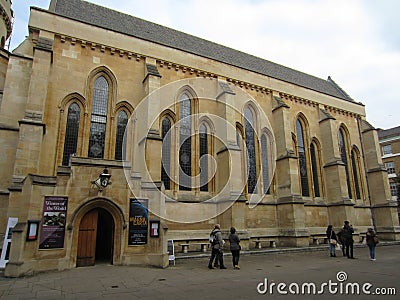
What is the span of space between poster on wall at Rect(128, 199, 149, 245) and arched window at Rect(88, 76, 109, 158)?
4.69m

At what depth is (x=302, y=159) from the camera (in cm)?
2244

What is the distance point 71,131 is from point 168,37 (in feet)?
40.2

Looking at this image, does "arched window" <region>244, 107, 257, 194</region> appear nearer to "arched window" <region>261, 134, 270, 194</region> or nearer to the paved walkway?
"arched window" <region>261, 134, 270, 194</region>

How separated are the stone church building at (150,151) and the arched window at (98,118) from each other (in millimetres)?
58

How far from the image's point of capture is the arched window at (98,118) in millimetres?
14984

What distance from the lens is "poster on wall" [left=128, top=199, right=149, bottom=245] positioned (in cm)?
1137

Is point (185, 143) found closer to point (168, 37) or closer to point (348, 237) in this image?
point (168, 37)

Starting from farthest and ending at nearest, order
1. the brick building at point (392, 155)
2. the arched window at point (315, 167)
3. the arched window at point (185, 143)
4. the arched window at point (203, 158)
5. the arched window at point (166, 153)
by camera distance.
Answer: the brick building at point (392, 155) < the arched window at point (315, 167) < the arched window at point (203, 158) < the arched window at point (185, 143) < the arched window at point (166, 153)

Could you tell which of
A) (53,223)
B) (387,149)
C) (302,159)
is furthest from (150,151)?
(387,149)

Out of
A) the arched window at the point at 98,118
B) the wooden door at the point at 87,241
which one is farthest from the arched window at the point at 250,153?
the wooden door at the point at 87,241

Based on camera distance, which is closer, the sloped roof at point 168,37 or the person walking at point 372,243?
the person walking at point 372,243

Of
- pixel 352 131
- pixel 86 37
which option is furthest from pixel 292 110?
pixel 86 37

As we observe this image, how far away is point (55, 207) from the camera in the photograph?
10359mm

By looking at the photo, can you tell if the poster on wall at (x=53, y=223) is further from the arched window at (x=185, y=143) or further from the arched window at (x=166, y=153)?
the arched window at (x=185, y=143)
